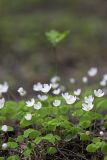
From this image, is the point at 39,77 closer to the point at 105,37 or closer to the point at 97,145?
the point at 105,37

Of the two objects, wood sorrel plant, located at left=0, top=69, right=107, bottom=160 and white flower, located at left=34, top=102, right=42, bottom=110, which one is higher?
white flower, located at left=34, top=102, right=42, bottom=110

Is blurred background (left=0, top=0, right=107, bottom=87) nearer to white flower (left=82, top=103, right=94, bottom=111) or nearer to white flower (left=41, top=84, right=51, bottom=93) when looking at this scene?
white flower (left=41, top=84, right=51, bottom=93)

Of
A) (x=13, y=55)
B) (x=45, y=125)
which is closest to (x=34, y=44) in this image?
(x=13, y=55)

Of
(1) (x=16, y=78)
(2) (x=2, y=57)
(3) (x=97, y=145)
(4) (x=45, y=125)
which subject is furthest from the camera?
(2) (x=2, y=57)

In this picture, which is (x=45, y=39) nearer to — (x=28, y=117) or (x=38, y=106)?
(x=38, y=106)

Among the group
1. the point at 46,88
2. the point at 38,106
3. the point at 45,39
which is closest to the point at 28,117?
the point at 38,106

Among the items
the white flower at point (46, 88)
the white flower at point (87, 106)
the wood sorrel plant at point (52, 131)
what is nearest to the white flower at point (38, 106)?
the wood sorrel plant at point (52, 131)

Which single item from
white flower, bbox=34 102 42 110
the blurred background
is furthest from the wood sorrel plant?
the blurred background

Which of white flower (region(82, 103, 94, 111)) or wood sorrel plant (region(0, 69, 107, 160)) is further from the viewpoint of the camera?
white flower (region(82, 103, 94, 111))
